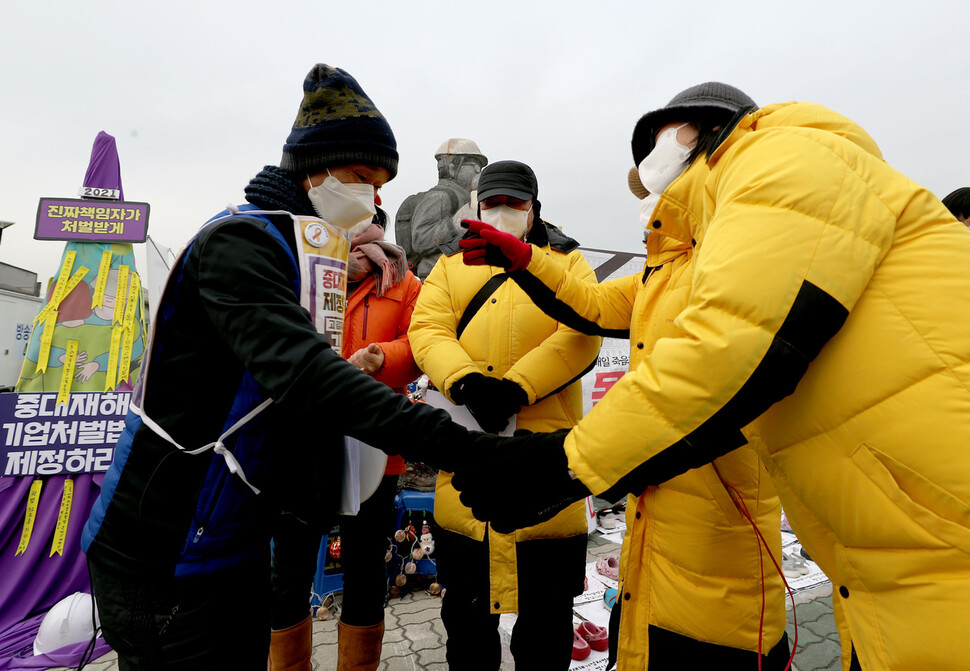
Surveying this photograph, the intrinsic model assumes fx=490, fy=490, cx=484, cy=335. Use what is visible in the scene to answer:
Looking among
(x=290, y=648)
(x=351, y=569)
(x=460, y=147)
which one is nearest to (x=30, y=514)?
(x=290, y=648)

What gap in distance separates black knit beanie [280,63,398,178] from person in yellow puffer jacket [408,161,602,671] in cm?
92

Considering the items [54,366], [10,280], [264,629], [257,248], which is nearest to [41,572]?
[54,366]

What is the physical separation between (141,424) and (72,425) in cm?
321

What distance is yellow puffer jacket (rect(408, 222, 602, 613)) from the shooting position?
2.11 meters

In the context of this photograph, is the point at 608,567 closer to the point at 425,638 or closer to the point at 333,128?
the point at 425,638

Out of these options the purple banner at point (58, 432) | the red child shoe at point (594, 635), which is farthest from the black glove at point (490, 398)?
the purple banner at point (58, 432)

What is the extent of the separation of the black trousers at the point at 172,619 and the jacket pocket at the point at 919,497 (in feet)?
4.65

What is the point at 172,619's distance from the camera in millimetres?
1168

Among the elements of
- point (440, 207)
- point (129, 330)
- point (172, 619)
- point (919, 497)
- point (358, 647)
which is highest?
point (440, 207)

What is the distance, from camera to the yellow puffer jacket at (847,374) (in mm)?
788

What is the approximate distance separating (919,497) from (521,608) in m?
1.68

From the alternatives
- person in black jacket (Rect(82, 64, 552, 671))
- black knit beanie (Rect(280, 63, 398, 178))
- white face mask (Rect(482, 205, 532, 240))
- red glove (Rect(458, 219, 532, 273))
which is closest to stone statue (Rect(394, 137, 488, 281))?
white face mask (Rect(482, 205, 532, 240))

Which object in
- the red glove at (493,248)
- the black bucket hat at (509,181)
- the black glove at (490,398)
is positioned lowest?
the black glove at (490,398)

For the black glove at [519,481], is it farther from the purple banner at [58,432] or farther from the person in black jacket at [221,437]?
the purple banner at [58,432]
